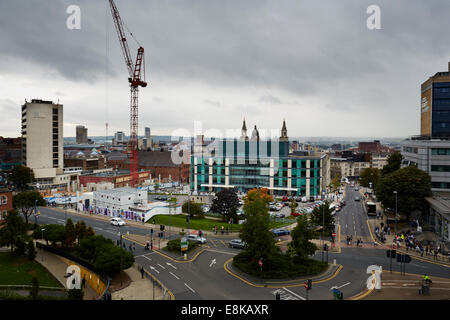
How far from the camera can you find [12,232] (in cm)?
3650

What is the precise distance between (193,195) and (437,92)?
5517cm

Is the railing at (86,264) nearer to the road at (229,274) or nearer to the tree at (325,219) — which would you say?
the road at (229,274)

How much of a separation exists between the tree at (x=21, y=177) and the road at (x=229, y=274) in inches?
2118

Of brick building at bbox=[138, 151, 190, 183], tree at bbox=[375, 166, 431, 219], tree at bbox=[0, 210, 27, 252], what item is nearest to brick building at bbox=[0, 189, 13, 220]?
tree at bbox=[0, 210, 27, 252]

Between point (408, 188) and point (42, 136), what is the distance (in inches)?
3586

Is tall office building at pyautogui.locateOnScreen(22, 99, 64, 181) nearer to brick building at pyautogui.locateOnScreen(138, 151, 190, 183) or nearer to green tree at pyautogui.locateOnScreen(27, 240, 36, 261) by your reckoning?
brick building at pyautogui.locateOnScreen(138, 151, 190, 183)

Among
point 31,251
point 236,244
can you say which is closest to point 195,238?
point 236,244

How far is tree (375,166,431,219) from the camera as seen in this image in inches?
1734

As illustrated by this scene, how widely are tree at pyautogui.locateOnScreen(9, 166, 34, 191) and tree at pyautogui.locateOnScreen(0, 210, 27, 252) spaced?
50.0 m

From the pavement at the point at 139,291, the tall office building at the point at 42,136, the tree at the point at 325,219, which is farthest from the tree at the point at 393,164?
the tall office building at the point at 42,136

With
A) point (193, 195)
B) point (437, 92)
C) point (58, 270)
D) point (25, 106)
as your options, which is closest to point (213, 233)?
point (58, 270)
